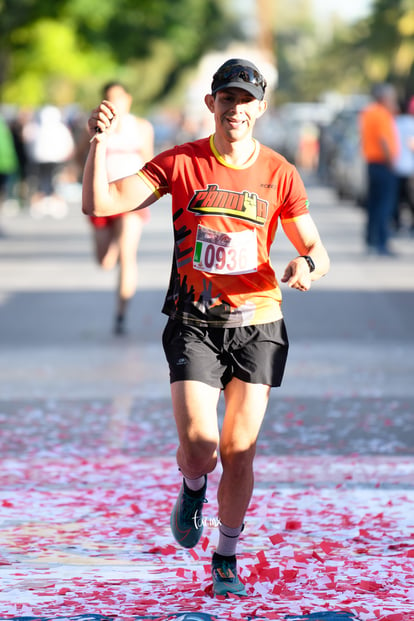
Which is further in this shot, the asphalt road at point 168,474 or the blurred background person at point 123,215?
the blurred background person at point 123,215

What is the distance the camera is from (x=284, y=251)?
2030 cm

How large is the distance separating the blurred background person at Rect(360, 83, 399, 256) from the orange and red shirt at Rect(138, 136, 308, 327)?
13.1 meters

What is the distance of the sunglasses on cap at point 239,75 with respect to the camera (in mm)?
5117

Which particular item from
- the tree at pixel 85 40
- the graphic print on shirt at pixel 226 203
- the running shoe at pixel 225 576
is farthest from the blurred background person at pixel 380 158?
the tree at pixel 85 40

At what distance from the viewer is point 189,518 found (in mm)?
5426

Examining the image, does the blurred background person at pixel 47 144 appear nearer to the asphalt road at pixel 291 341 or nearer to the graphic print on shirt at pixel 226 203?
the asphalt road at pixel 291 341

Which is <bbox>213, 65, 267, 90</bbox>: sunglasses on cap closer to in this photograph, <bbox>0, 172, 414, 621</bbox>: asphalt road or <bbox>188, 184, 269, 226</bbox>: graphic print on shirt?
<bbox>188, 184, 269, 226</bbox>: graphic print on shirt

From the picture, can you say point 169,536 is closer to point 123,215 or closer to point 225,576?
point 225,576

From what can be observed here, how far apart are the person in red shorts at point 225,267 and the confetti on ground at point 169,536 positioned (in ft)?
0.91

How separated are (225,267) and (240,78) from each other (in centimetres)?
66

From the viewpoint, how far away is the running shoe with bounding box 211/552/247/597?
202 inches

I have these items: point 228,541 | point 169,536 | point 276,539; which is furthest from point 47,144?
point 228,541

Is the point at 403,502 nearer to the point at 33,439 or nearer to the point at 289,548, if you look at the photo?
the point at 289,548

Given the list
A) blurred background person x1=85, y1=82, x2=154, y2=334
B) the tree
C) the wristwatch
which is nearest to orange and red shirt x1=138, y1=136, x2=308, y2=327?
the wristwatch
